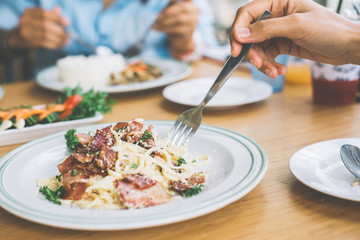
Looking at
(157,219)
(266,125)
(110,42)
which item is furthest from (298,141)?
(110,42)

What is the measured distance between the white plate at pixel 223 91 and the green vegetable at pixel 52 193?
0.97 m

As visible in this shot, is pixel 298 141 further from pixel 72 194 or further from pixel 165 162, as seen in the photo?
pixel 72 194

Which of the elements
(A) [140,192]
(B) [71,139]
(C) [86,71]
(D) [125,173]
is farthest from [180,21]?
(A) [140,192]

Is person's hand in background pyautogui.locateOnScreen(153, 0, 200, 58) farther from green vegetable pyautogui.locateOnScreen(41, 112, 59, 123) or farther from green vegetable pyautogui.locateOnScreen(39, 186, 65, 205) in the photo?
green vegetable pyautogui.locateOnScreen(39, 186, 65, 205)

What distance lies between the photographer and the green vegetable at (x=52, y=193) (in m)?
1.06

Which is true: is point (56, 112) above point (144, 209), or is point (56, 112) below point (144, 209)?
below

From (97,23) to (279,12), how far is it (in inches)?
131

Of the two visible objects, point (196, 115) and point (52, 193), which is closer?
point (52, 193)

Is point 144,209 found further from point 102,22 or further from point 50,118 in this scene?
point 102,22

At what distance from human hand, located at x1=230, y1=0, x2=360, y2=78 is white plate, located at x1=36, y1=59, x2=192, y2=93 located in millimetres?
922

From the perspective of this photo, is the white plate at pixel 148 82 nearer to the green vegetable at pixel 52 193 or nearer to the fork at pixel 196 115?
the fork at pixel 196 115

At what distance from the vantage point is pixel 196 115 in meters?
1.48

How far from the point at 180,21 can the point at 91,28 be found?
1485 mm

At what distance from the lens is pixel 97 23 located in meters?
4.37
